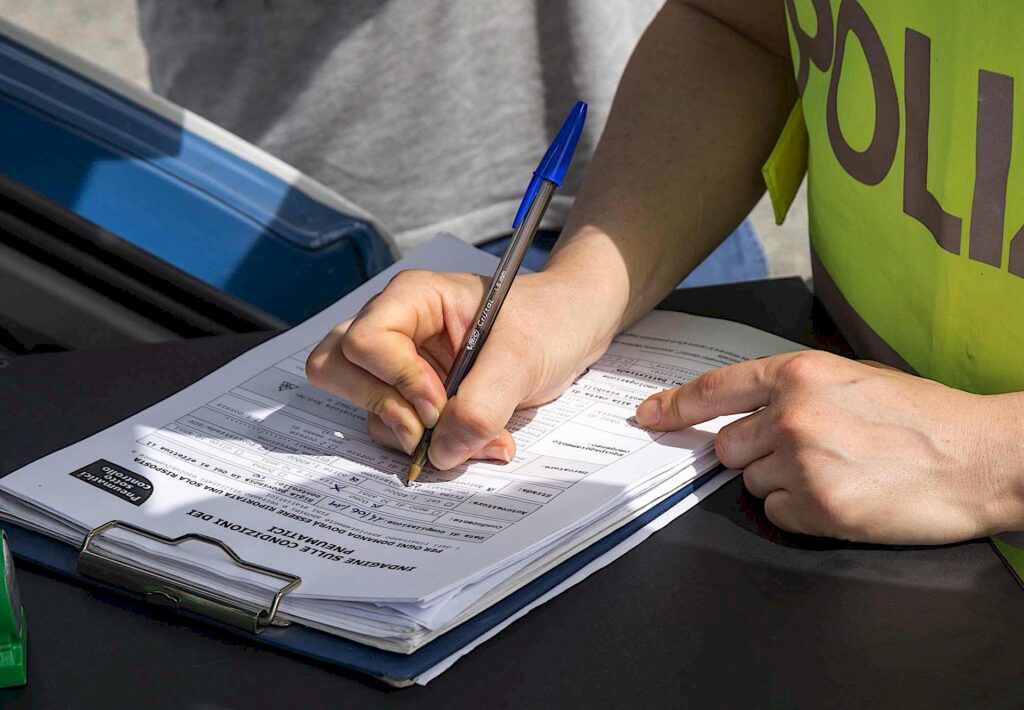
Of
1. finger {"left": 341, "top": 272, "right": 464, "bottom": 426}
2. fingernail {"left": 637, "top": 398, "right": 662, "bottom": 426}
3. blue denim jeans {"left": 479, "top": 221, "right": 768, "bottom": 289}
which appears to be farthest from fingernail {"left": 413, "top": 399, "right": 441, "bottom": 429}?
blue denim jeans {"left": 479, "top": 221, "right": 768, "bottom": 289}

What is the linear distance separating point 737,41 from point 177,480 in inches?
23.6

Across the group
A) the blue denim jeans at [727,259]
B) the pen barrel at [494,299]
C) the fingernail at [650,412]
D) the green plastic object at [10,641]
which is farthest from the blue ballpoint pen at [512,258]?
the blue denim jeans at [727,259]

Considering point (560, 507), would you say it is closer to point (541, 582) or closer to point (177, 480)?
point (541, 582)

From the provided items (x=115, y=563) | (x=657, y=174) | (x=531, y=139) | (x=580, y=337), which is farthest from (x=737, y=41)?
(x=115, y=563)

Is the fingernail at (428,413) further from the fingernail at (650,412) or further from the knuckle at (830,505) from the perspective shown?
the knuckle at (830,505)

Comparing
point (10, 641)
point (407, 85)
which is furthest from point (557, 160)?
point (407, 85)

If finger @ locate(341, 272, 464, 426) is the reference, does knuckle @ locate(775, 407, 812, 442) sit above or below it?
above

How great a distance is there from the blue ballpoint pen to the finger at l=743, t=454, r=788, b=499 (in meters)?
0.19

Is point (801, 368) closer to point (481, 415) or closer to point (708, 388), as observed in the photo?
point (708, 388)

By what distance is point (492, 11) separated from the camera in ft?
4.35

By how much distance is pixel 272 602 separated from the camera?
0.59 m

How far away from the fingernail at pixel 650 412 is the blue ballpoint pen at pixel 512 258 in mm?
115

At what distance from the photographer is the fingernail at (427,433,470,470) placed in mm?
704

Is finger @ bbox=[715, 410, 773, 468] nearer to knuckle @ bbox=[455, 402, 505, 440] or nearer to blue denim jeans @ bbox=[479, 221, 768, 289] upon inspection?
knuckle @ bbox=[455, 402, 505, 440]
